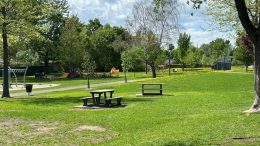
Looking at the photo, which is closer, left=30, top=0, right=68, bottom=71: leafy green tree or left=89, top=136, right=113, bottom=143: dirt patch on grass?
left=89, top=136, right=113, bottom=143: dirt patch on grass

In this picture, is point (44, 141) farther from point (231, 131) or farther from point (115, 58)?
point (115, 58)

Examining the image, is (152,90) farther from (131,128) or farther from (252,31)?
(252,31)

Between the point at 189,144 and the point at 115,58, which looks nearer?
the point at 189,144

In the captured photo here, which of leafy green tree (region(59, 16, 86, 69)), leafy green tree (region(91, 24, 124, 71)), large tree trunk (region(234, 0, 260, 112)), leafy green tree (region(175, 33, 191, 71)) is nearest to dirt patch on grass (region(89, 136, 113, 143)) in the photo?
large tree trunk (region(234, 0, 260, 112))

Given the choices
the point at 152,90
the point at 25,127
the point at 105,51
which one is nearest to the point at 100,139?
the point at 25,127

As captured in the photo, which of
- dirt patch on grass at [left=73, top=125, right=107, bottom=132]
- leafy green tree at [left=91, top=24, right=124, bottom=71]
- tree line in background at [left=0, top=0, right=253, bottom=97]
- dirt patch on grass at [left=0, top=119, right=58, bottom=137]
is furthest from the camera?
leafy green tree at [left=91, top=24, right=124, bottom=71]

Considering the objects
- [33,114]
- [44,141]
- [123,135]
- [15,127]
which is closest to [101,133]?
[123,135]

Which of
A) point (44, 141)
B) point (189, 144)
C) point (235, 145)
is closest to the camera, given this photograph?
point (235, 145)

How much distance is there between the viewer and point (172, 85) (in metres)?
39.5

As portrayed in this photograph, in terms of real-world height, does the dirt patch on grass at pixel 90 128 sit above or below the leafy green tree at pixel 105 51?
below

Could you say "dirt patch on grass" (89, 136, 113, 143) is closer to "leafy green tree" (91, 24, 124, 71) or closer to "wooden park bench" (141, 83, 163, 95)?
"wooden park bench" (141, 83, 163, 95)

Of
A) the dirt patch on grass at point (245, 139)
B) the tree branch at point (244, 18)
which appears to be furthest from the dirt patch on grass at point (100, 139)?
the tree branch at point (244, 18)

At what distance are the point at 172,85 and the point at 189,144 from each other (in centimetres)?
2979

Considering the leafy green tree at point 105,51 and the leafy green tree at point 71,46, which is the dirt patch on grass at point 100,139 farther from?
the leafy green tree at point 105,51
